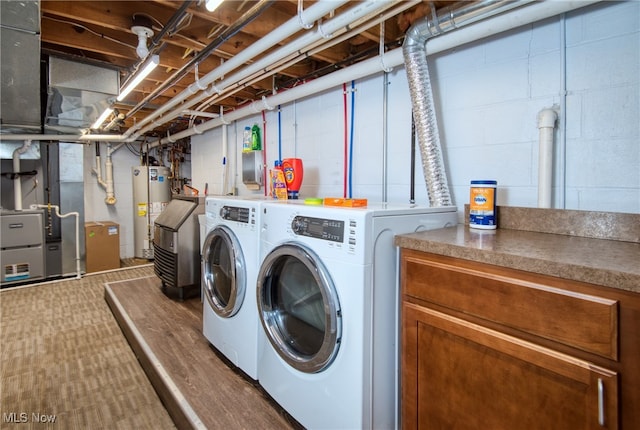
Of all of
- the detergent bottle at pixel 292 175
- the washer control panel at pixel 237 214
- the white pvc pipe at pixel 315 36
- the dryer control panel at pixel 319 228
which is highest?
the white pvc pipe at pixel 315 36

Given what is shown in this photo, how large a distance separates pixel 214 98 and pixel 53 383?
249cm

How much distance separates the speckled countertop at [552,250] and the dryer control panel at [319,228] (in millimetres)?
235

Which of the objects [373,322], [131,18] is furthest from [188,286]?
[373,322]

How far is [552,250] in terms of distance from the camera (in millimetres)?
1080

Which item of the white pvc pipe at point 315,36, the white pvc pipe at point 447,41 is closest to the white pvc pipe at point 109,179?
the white pvc pipe at point 447,41

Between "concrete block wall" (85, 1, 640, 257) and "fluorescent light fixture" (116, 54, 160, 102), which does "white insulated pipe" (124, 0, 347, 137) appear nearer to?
"fluorescent light fixture" (116, 54, 160, 102)

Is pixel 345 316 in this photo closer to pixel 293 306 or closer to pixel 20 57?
pixel 293 306

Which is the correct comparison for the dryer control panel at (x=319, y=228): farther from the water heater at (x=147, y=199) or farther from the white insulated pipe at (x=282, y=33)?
the water heater at (x=147, y=199)

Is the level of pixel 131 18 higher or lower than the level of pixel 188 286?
higher

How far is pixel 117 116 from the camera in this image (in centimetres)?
432

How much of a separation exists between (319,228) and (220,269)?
3.93 ft

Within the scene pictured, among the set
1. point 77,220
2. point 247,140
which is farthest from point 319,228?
point 77,220

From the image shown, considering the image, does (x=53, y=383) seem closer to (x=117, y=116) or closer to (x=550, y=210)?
(x=550, y=210)

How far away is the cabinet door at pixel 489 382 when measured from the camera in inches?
34.8
